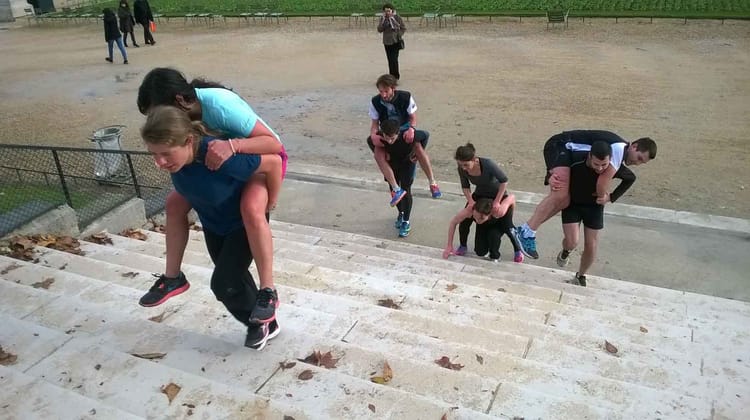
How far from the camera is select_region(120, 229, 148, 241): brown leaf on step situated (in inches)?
223

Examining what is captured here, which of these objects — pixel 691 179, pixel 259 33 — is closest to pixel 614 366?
pixel 691 179

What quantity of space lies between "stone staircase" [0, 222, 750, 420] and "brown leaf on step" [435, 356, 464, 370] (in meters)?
0.01

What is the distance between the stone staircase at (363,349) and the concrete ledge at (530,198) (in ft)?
7.14

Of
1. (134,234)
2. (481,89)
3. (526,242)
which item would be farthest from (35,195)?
(481,89)

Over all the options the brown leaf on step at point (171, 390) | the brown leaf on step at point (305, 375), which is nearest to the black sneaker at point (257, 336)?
the brown leaf on step at point (305, 375)

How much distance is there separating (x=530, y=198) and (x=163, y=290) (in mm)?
5181

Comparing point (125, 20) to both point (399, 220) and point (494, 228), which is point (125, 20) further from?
point (494, 228)

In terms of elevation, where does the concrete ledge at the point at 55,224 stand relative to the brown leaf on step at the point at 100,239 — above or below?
above

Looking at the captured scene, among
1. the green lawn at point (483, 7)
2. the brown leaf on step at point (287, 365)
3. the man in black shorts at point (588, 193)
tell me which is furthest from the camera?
the green lawn at point (483, 7)

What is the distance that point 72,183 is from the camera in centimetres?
749

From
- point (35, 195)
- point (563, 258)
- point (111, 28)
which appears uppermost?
point (111, 28)

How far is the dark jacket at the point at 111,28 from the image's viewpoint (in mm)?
16500

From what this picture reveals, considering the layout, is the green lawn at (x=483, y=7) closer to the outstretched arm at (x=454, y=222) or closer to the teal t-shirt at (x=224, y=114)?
the outstretched arm at (x=454, y=222)

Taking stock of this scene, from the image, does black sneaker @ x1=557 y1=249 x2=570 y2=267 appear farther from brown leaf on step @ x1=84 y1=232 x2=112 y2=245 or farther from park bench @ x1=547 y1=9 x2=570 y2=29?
park bench @ x1=547 y1=9 x2=570 y2=29
